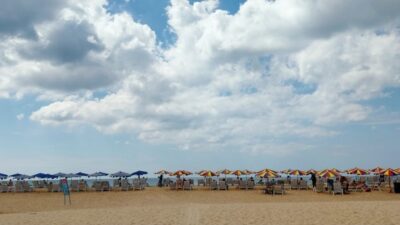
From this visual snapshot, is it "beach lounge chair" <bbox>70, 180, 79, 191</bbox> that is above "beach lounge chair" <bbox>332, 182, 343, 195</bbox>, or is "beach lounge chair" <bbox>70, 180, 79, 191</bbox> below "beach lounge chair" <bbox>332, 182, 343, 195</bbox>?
above

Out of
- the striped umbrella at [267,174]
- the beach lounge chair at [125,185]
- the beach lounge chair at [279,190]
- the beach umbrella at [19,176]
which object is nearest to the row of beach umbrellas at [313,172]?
the striped umbrella at [267,174]

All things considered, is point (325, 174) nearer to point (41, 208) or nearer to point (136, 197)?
point (136, 197)

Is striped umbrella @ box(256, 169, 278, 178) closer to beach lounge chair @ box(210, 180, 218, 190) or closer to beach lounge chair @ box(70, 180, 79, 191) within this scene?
beach lounge chair @ box(210, 180, 218, 190)

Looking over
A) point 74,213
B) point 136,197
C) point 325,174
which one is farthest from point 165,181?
point 74,213

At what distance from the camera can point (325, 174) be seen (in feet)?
86.7

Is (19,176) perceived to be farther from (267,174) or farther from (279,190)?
(279,190)

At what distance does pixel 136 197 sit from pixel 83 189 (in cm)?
639

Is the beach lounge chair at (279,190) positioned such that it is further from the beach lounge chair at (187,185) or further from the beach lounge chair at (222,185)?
the beach lounge chair at (187,185)

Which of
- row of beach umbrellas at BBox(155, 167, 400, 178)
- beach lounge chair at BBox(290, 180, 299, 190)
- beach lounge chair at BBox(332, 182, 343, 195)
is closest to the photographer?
beach lounge chair at BBox(332, 182, 343, 195)

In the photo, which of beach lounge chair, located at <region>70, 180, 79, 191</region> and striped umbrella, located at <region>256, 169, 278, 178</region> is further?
beach lounge chair, located at <region>70, 180, 79, 191</region>

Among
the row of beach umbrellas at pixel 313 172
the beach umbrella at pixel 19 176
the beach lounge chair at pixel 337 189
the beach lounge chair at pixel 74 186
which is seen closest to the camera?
the beach lounge chair at pixel 337 189

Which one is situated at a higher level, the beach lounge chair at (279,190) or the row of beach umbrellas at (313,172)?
the row of beach umbrellas at (313,172)

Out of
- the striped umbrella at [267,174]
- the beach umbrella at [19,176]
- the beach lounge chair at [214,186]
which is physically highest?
the beach umbrella at [19,176]

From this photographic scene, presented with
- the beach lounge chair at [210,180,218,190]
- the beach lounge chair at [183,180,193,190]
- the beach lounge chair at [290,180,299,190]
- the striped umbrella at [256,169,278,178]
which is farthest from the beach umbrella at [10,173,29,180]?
the beach lounge chair at [290,180,299,190]
